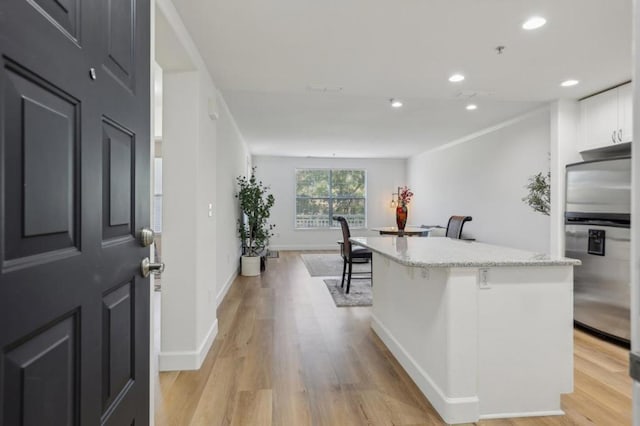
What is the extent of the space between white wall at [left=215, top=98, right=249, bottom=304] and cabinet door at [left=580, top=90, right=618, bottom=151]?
394 cm

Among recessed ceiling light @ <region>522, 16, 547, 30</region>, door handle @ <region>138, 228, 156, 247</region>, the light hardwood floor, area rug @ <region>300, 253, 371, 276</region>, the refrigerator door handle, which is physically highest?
recessed ceiling light @ <region>522, 16, 547, 30</region>

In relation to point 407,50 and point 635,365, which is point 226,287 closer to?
point 407,50

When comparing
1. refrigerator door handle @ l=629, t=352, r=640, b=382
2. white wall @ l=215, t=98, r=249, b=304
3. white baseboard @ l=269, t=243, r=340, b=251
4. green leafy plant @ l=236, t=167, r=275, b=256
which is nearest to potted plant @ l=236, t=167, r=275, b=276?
green leafy plant @ l=236, t=167, r=275, b=256

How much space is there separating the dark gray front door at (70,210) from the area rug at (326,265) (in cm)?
485

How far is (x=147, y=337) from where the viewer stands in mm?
1247

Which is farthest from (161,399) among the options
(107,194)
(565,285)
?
(565,285)

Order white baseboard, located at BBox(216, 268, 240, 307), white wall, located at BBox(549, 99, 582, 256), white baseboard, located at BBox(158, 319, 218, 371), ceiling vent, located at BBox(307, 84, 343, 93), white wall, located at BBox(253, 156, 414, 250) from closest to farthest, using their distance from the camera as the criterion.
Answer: white baseboard, located at BBox(158, 319, 218, 371), ceiling vent, located at BBox(307, 84, 343, 93), white wall, located at BBox(549, 99, 582, 256), white baseboard, located at BBox(216, 268, 240, 307), white wall, located at BBox(253, 156, 414, 250)

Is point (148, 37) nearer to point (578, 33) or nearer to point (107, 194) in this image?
point (107, 194)

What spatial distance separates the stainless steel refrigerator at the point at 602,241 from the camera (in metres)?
2.95

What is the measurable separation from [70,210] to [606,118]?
4458 mm

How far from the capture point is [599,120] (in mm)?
3574

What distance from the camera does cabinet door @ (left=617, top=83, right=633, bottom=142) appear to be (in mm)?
3263

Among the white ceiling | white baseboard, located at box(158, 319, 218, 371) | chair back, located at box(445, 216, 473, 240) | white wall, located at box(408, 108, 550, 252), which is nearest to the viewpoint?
the white ceiling

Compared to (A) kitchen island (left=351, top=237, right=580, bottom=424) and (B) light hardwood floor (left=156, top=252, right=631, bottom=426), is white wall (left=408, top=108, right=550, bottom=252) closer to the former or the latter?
(B) light hardwood floor (left=156, top=252, right=631, bottom=426)
